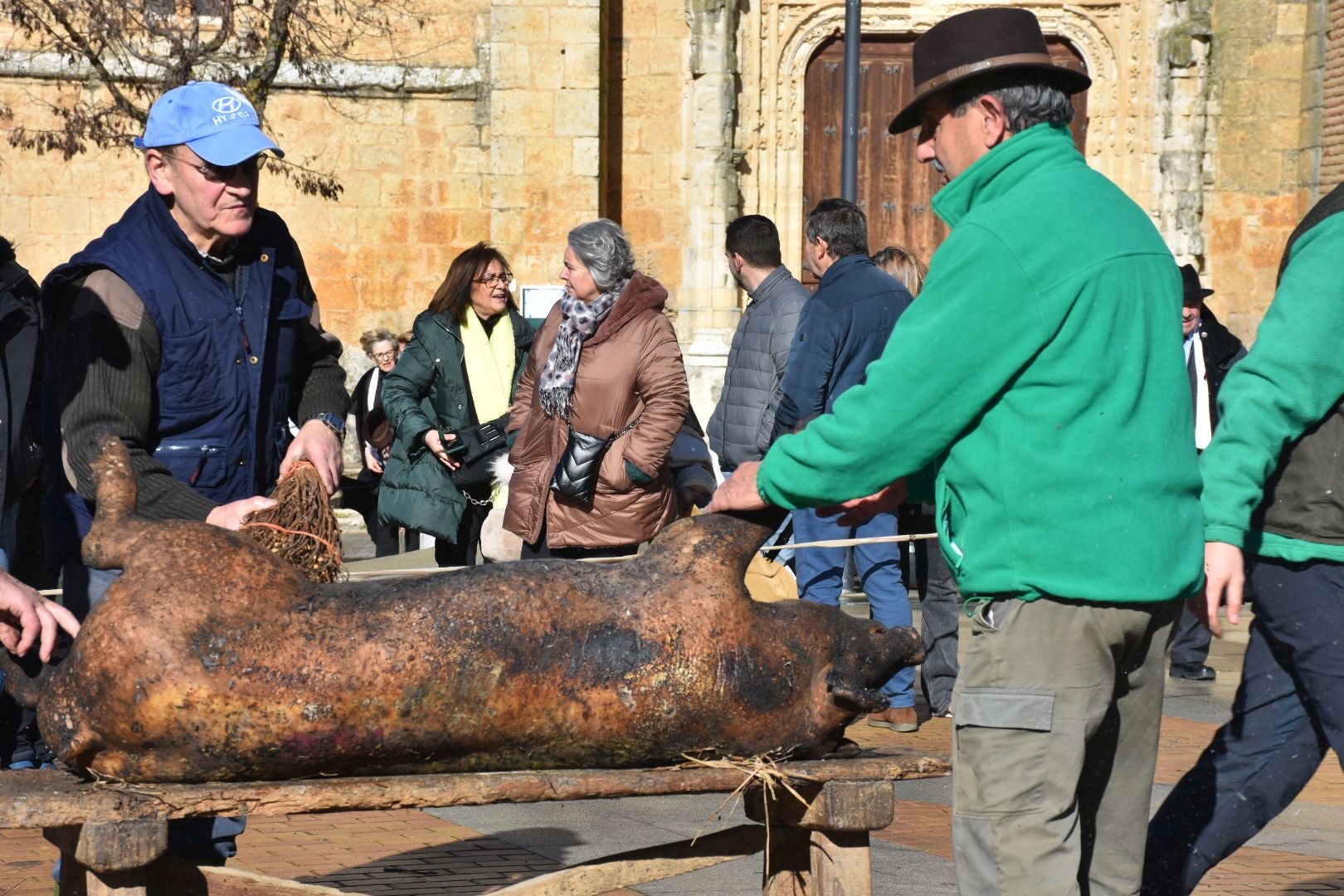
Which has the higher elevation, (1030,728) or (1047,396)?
(1047,396)

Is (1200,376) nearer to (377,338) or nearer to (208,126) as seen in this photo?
(377,338)

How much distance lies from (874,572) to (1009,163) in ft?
14.4

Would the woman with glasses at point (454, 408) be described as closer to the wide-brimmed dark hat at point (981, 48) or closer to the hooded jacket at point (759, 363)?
the hooded jacket at point (759, 363)

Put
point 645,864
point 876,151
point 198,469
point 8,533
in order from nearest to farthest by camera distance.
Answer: point 645,864
point 198,469
point 8,533
point 876,151

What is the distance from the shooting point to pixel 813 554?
7.64 metres

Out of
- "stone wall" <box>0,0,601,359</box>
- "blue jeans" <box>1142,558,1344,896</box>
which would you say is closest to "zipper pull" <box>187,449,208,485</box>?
"blue jeans" <box>1142,558,1344,896</box>

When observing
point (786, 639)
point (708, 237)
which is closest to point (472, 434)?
point (786, 639)

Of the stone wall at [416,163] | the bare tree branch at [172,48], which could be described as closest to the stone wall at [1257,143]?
the stone wall at [416,163]

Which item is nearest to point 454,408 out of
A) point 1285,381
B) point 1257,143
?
point 1285,381

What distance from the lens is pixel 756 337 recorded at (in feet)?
26.3

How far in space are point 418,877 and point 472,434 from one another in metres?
3.27

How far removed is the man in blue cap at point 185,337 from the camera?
393 cm

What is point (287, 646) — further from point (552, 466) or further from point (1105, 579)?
point (552, 466)

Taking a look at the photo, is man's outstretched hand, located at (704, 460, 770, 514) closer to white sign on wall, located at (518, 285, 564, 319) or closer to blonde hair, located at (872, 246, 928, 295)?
blonde hair, located at (872, 246, 928, 295)
